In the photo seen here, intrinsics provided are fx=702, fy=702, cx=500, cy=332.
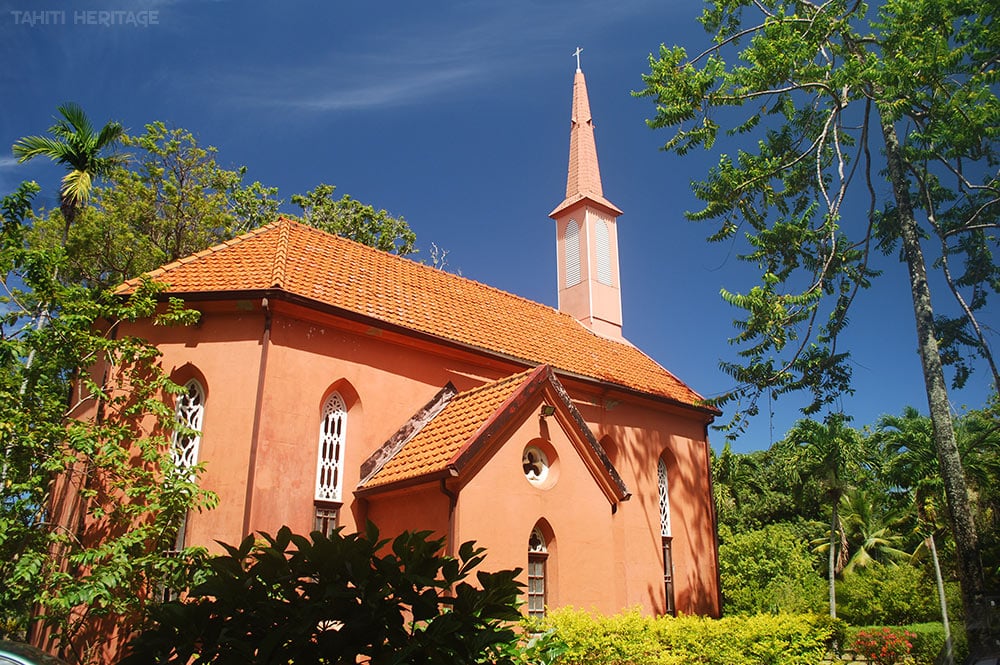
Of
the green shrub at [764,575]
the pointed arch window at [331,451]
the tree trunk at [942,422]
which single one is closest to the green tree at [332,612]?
the pointed arch window at [331,451]

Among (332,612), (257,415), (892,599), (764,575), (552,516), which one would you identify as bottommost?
(892,599)

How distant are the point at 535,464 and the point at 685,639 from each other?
11.6 feet

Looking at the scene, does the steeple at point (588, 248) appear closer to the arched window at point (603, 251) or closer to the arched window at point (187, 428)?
the arched window at point (603, 251)

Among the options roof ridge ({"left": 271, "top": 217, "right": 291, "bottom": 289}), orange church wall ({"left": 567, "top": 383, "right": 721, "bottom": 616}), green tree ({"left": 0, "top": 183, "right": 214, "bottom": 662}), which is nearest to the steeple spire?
orange church wall ({"left": 567, "top": 383, "right": 721, "bottom": 616})

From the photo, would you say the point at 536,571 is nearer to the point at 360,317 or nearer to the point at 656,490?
the point at 360,317

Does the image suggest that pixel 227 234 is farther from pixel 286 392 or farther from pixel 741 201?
pixel 741 201

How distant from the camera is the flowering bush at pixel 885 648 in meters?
22.4

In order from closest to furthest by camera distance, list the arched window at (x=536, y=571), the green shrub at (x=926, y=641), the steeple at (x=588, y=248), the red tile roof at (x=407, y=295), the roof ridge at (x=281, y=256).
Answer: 1. the arched window at (x=536, y=571)
2. the roof ridge at (x=281, y=256)
3. the red tile roof at (x=407, y=295)
4. the steeple at (x=588, y=248)
5. the green shrub at (x=926, y=641)

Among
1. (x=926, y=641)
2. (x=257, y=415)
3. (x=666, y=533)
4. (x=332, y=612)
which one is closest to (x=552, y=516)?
(x=257, y=415)

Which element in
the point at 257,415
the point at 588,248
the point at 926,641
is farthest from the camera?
the point at 926,641

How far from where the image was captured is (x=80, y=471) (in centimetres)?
1029

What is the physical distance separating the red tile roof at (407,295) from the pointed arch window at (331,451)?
176 cm

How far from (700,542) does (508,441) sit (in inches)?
362

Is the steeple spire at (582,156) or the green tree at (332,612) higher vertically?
the steeple spire at (582,156)
